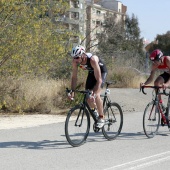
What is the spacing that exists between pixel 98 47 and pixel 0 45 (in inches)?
336

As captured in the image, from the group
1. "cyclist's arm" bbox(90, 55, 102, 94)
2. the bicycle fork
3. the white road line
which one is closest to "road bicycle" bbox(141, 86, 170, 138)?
"cyclist's arm" bbox(90, 55, 102, 94)

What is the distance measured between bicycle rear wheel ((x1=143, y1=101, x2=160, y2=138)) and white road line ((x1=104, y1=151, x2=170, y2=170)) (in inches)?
60.2

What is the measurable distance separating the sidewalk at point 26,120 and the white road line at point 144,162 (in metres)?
4.22

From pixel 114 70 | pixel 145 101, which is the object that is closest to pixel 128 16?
pixel 114 70

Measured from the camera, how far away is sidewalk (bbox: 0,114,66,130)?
11284 millimetres

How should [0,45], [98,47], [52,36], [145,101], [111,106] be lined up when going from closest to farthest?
[111,106]
[0,45]
[52,36]
[145,101]
[98,47]

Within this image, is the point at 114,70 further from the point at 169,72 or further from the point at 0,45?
the point at 169,72

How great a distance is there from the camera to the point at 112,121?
31.1 ft

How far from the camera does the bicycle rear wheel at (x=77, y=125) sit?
27.5 ft

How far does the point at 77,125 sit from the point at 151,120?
2016mm

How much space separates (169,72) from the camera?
9750mm

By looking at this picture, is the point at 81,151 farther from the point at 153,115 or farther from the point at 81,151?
the point at 153,115

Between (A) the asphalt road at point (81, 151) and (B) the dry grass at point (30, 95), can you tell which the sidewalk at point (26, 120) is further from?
(A) the asphalt road at point (81, 151)

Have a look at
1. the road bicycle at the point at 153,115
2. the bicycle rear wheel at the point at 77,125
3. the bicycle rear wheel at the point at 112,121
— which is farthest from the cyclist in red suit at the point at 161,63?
the bicycle rear wheel at the point at 77,125
